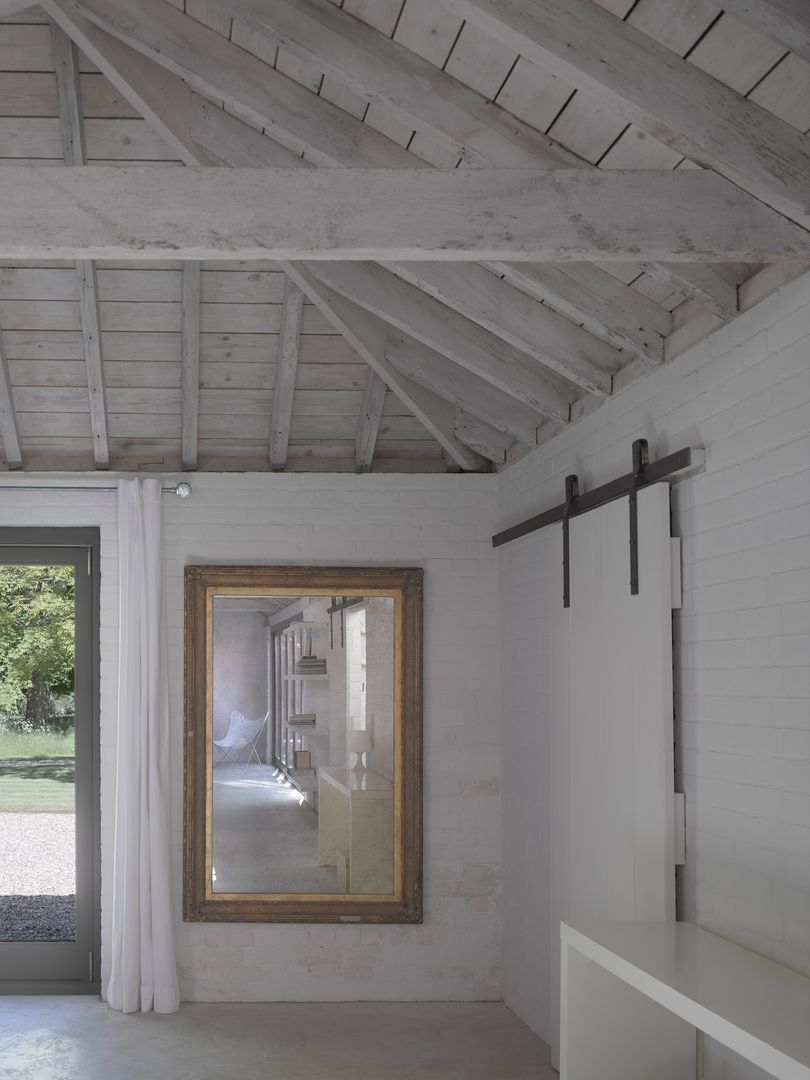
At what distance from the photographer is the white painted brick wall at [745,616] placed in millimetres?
3100

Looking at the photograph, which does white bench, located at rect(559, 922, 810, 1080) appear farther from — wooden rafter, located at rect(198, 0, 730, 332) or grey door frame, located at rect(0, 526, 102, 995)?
grey door frame, located at rect(0, 526, 102, 995)

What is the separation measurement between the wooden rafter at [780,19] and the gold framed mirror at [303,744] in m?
3.89

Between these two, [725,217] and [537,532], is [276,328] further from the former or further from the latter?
[725,217]

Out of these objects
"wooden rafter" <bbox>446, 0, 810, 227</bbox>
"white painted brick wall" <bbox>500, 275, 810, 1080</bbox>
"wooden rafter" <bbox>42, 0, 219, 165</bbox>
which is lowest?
"white painted brick wall" <bbox>500, 275, 810, 1080</bbox>

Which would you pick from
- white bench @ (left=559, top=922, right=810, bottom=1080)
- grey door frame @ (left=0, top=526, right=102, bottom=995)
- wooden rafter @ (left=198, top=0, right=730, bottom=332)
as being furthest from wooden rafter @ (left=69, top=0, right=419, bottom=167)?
grey door frame @ (left=0, top=526, right=102, bottom=995)

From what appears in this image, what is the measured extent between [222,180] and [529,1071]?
372cm

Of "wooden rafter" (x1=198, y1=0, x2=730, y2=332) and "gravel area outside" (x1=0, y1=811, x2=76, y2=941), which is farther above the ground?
"wooden rafter" (x1=198, y1=0, x2=730, y2=332)

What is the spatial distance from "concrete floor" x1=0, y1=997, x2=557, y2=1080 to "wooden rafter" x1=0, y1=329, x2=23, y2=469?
2.61 m

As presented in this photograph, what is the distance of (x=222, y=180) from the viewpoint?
2947 millimetres

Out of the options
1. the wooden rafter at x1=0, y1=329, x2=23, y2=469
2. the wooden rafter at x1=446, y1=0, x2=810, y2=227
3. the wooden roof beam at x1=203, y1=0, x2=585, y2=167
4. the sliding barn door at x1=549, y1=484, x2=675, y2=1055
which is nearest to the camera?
the wooden rafter at x1=446, y1=0, x2=810, y2=227

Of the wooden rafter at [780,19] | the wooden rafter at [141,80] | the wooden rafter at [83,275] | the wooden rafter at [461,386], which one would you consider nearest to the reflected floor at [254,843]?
the wooden rafter at [83,275]

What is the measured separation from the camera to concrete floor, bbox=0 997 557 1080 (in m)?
4.98

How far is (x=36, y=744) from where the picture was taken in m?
6.24

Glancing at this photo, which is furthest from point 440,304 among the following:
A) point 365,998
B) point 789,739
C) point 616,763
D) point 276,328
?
point 365,998
